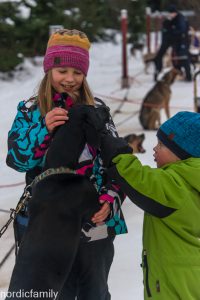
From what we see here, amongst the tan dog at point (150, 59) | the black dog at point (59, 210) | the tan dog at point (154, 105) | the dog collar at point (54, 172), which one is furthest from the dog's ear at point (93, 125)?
the tan dog at point (150, 59)

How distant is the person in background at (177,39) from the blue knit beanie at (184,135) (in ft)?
29.9

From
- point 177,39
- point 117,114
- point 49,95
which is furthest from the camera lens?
point 177,39

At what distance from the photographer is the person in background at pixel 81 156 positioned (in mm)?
1625

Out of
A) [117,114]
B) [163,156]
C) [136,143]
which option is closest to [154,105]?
[117,114]

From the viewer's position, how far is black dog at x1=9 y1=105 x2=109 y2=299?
1.43 meters

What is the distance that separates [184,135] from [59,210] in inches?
19.7

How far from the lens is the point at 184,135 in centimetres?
159

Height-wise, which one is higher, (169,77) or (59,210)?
(169,77)

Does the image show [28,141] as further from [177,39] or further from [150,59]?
[150,59]

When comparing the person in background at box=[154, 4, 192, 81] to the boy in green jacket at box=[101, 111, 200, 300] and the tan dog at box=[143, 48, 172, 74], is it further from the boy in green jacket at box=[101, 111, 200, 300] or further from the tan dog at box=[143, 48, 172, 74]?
the boy in green jacket at box=[101, 111, 200, 300]

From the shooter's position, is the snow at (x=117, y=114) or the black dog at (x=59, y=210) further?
the snow at (x=117, y=114)

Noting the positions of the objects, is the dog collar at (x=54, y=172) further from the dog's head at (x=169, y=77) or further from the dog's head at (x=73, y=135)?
the dog's head at (x=169, y=77)

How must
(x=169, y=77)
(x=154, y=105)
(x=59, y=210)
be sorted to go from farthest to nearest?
1. (x=169, y=77)
2. (x=154, y=105)
3. (x=59, y=210)

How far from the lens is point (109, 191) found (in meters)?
1.69
